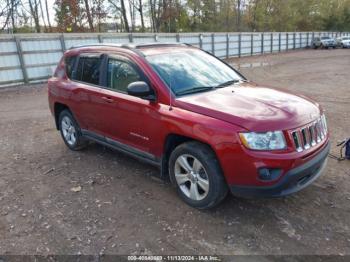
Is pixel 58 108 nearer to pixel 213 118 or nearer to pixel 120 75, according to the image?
pixel 120 75

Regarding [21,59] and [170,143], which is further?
[21,59]

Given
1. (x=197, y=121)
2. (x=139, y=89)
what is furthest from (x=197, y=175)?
(x=139, y=89)

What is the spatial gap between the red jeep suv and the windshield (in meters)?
0.01

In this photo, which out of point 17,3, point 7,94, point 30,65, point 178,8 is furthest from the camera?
point 178,8

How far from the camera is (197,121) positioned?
10.9 feet

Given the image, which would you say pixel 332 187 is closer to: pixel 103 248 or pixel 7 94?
pixel 103 248

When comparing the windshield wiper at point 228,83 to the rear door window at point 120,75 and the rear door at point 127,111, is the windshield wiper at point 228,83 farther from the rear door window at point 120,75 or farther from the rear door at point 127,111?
the rear door window at point 120,75

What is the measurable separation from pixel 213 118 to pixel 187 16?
4816 centimetres

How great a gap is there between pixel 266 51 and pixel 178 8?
14.5 meters

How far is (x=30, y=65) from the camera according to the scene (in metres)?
14.3

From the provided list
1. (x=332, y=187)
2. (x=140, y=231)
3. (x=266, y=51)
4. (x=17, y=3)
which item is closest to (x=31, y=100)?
(x=140, y=231)

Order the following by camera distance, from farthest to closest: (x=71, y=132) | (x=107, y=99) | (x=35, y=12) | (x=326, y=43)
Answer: (x=326, y=43) → (x=35, y=12) → (x=71, y=132) → (x=107, y=99)

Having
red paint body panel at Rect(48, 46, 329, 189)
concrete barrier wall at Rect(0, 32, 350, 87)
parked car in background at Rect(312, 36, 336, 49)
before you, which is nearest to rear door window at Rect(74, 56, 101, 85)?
red paint body panel at Rect(48, 46, 329, 189)

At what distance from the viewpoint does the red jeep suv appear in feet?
10.1
